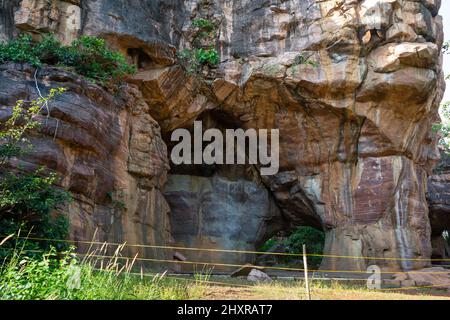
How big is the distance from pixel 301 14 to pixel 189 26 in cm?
443

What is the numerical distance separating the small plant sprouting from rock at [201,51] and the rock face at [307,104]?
0.30 m

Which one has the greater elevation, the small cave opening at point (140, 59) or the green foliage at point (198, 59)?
the green foliage at point (198, 59)

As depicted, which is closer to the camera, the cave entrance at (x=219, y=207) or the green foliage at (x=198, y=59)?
the green foliage at (x=198, y=59)

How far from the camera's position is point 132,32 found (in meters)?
15.5

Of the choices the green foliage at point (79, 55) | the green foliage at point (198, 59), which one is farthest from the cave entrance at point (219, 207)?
the green foliage at point (79, 55)

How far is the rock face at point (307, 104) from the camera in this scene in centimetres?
1580

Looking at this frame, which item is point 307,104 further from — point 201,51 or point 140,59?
point 140,59

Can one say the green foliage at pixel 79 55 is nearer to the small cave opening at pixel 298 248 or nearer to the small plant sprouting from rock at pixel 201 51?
the small plant sprouting from rock at pixel 201 51

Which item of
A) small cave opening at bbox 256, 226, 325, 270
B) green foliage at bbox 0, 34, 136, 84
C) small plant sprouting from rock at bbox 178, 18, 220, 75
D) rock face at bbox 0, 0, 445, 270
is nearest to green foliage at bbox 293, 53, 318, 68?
rock face at bbox 0, 0, 445, 270

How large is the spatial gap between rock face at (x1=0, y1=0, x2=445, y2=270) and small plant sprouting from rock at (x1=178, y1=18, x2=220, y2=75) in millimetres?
297

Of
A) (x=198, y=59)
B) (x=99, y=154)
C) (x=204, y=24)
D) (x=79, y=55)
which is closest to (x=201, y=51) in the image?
(x=198, y=59)

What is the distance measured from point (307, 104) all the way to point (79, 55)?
8949 millimetres

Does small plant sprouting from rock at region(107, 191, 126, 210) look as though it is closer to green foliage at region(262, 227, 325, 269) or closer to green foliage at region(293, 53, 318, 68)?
green foliage at region(293, 53, 318, 68)
